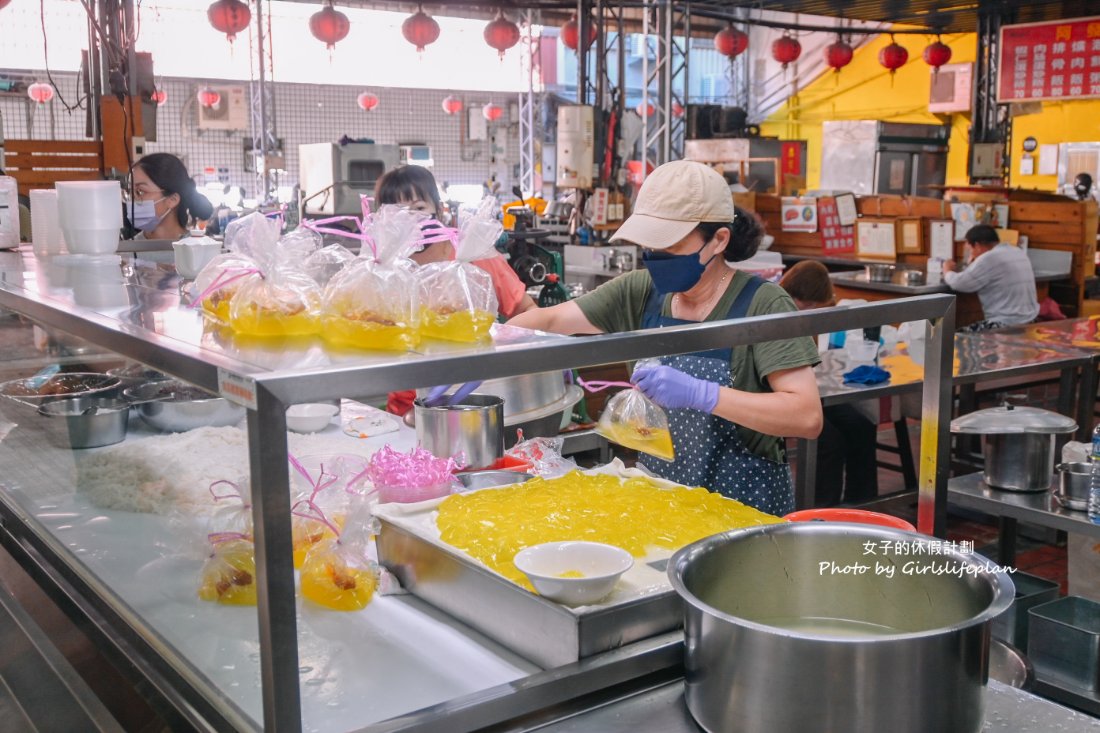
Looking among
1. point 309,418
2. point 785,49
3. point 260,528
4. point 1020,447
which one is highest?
point 785,49

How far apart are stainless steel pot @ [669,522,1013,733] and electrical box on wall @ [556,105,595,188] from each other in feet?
26.0

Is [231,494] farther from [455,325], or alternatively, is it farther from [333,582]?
[455,325]

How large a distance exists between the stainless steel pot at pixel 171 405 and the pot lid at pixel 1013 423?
2.53 m

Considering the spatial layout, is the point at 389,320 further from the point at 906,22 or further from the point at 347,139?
the point at 906,22

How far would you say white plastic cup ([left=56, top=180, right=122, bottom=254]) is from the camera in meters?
2.42

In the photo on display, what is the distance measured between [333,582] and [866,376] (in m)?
3.54

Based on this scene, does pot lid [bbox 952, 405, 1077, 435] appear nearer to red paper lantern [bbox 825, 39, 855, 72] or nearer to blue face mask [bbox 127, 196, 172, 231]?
blue face mask [bbox 127, 196, 172, 231]

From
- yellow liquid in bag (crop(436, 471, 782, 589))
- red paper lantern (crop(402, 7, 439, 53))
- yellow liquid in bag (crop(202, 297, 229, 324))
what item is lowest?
yellow liquid in bag (crop(436, 471, 782, 589))

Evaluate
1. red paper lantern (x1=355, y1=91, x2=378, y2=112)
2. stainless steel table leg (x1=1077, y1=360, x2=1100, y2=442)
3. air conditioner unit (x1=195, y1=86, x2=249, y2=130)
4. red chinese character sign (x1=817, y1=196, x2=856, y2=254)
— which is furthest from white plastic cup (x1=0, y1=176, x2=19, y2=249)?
red paper lantern (x1=355, y1=91, x2=378, y2=112)

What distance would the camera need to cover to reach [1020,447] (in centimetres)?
344

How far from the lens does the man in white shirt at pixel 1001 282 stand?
7.77 m

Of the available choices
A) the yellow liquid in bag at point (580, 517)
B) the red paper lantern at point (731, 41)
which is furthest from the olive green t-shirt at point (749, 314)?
the red paper lantern at point (731, 41)

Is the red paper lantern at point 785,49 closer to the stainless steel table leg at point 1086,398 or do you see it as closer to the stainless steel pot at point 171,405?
the stainless steel table leg at point 1086,398

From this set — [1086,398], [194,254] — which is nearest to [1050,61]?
[1086,398]
